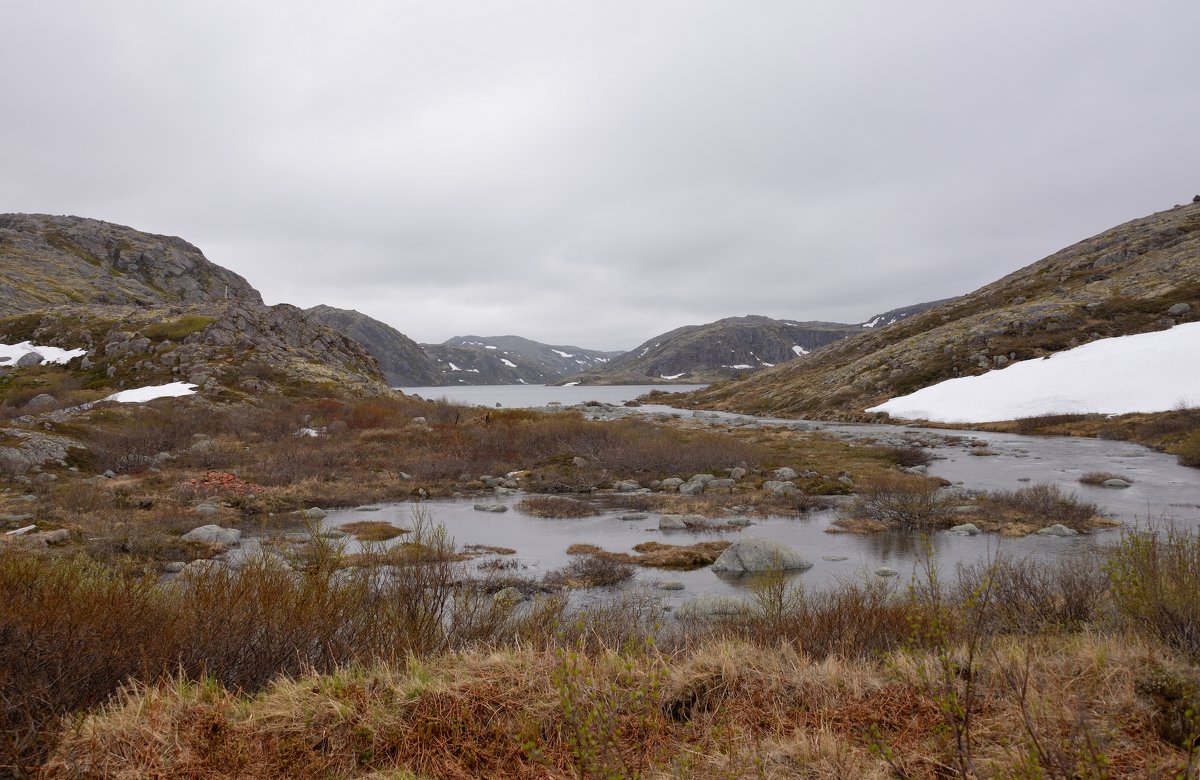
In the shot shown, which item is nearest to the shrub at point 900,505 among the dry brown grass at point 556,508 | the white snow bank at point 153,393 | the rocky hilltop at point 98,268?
the dry brown grass at point 556,508

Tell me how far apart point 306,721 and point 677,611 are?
8358mm

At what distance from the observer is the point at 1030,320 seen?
63469 millimetres

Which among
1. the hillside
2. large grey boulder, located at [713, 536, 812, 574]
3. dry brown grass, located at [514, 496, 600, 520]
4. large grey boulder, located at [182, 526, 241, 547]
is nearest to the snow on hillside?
the hillside

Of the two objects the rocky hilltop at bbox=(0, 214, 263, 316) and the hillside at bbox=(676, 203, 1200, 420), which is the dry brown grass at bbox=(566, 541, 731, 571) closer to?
the hillside at bbox=(676, 203, 1200, 420)

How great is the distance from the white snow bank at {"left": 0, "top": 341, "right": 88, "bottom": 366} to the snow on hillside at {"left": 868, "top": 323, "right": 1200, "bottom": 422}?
77113mm

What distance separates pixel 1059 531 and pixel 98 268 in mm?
131465

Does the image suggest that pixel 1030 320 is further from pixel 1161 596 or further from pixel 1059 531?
pixel 1161 596

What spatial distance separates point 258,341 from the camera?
6128cm

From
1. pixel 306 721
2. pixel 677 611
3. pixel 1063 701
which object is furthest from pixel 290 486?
pixel 1063 701

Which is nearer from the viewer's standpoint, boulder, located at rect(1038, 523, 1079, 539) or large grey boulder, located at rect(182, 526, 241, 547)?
boulder, located at rect(1038, 523, 1079, 539)

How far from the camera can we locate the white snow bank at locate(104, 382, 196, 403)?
4144cm

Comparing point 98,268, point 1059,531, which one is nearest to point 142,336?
point 98,268

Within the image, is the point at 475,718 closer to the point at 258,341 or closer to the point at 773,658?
the point at 773,658

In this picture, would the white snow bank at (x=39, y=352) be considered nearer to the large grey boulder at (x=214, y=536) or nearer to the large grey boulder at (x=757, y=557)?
the large grey boulder at (x=214, y=536)
